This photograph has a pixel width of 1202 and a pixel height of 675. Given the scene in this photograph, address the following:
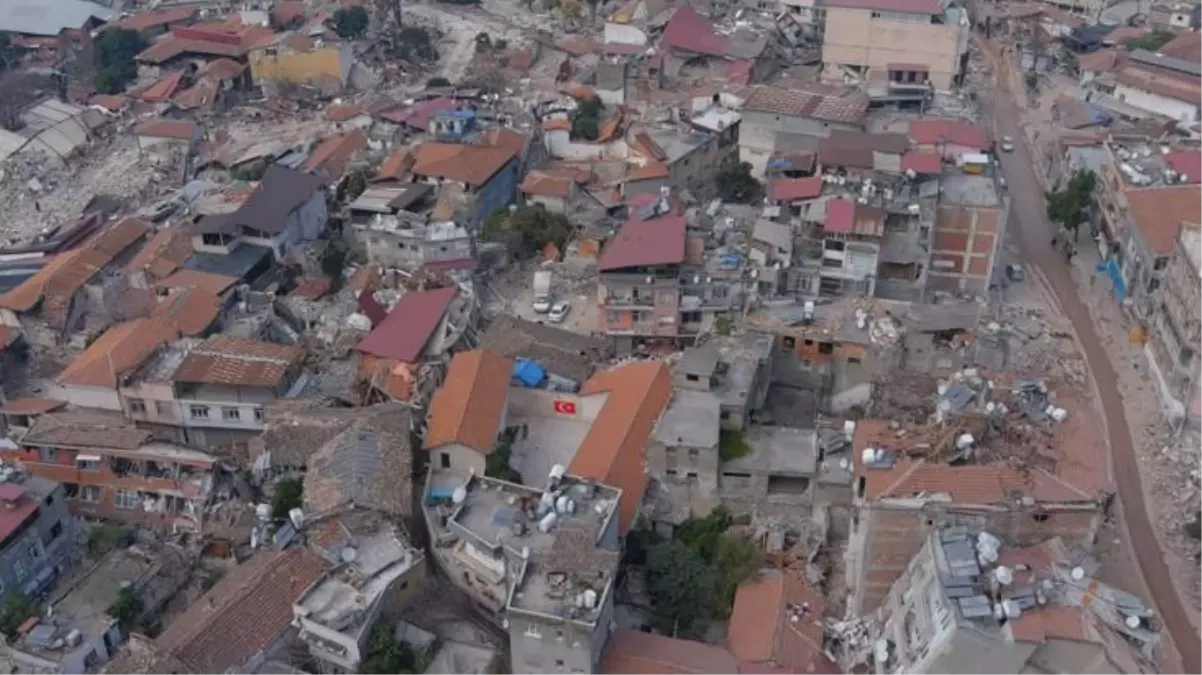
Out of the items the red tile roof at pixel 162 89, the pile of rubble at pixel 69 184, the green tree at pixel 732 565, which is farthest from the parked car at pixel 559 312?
the red tile roof at pixel 162 89

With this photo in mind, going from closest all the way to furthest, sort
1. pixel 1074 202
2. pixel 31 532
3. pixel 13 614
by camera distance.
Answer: pixel 13 614, pixel 31 532, pixel 1074 202

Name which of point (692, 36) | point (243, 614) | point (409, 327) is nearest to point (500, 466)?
point (409, 327)

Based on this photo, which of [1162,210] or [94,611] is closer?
[94,611]

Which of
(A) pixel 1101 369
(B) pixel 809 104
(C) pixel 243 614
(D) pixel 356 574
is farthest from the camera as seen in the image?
(B) pixel 809 104

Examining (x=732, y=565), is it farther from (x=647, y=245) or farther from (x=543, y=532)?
(x=647, y=245)

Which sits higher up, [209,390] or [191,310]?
A: [191,310]

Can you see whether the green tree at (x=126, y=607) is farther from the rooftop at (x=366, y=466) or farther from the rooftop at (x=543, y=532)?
the rooftop at (x=543, y=532)
